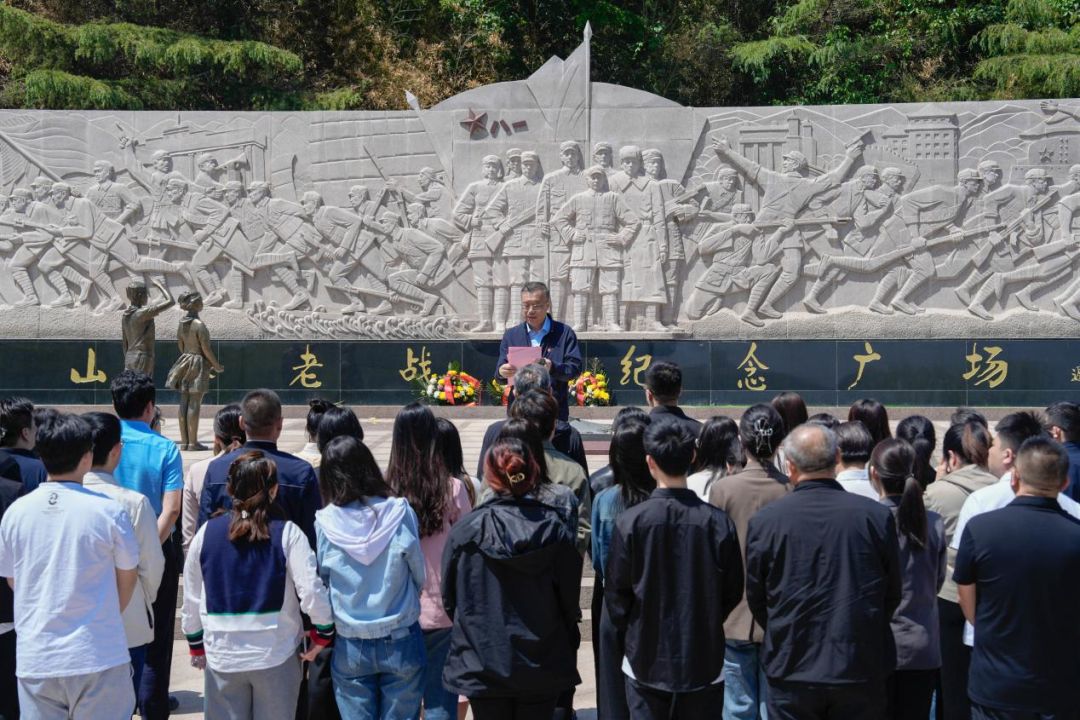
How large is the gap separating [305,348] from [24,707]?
917cm

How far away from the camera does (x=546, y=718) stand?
10.3 feet

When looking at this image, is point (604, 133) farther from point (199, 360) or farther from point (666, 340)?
point (199, 360)

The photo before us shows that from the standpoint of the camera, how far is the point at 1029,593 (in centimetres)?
293

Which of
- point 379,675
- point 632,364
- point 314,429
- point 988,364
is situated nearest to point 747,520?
point 379,675

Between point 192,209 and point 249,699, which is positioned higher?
point 192,209

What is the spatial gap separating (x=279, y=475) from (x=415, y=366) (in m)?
8.52

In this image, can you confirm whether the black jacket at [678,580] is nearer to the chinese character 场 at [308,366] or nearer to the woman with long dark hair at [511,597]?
the woman with long dark hair at [511,597]

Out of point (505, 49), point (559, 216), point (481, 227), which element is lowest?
point (481, 227)

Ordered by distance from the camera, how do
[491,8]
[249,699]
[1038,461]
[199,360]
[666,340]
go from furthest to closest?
Answer: [491,8]
[666,340]
[199,360]
[249,699]
[1038,461]

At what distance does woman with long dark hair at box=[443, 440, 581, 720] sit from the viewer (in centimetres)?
302

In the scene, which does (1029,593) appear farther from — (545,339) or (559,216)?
(559,216)

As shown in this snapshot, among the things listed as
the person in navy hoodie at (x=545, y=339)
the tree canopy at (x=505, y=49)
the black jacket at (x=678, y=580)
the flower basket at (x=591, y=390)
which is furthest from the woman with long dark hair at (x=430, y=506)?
the tree canopy at (x=505, y=49)

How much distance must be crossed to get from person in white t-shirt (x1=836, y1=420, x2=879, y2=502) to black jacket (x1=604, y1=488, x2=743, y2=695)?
2.27ft

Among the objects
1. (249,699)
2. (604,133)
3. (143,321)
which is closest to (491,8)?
(604,133)
